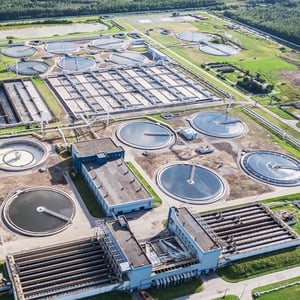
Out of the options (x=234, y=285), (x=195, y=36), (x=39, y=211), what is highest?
(x=195, y=36)

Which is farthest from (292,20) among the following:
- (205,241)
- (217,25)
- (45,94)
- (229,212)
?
(205,241)

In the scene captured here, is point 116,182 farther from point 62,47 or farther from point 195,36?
point 195,36

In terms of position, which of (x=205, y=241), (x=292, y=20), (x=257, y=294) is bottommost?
(x=257, y=294)

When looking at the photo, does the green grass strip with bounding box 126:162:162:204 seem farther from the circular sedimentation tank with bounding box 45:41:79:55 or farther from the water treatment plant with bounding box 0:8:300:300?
the circular sedimentation tank with bounding box 45:41:79:55

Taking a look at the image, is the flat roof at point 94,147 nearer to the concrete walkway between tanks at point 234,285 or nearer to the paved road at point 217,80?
the concrete walkway between tanks at point 234,285

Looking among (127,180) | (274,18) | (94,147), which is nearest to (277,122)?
(127,180)

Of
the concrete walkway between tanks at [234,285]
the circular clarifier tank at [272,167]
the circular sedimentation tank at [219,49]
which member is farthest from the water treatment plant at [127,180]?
the circular sedimentation tank at [219,49]

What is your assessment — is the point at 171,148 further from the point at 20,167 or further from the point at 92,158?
the point at 20,167
